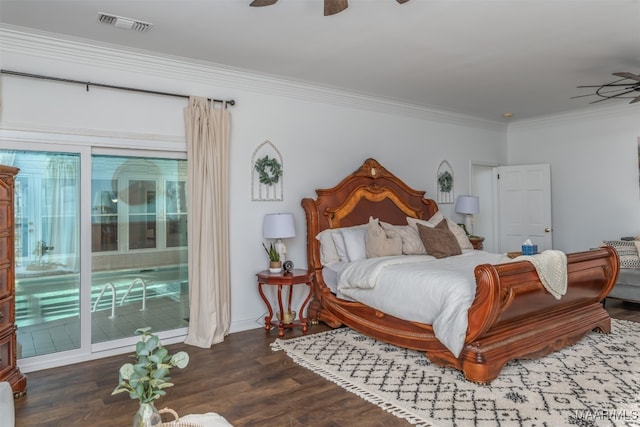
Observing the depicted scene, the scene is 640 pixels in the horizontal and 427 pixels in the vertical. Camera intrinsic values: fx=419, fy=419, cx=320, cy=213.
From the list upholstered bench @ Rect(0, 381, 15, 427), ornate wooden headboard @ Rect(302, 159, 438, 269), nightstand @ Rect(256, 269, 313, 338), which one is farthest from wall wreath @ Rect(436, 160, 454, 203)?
upholstered bench @ Rect(0, 381, 15, 427)

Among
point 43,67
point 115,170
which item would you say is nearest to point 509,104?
point 115,170

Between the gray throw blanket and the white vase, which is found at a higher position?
the gray throw blanket

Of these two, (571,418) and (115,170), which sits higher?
(115,170)

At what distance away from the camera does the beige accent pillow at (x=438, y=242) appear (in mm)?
4648

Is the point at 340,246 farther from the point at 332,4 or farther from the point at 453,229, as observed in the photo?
the point at 332,4

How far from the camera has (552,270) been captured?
3408mm

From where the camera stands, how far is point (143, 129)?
13.1 feet

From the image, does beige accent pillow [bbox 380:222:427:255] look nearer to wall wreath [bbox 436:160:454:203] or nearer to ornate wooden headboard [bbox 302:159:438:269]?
ornate wooden headboard [bbox 302:159:438:269]

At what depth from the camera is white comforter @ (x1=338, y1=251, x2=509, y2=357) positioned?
3141mm

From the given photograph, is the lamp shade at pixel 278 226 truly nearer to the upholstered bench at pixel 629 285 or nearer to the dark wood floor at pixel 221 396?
the dark wood floor at pixel 221 396

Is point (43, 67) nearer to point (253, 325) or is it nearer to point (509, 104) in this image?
point (253, 325)

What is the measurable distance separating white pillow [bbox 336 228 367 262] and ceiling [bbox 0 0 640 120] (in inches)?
69.2

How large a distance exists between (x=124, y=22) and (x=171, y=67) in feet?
2.89

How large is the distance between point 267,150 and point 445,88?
2354mm
